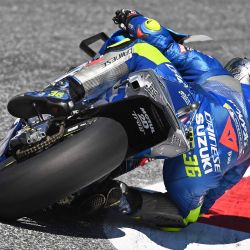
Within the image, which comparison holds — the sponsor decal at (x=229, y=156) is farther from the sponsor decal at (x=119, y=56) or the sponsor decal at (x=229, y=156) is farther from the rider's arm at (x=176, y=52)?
the sponsor decal at (x=119, y=56)

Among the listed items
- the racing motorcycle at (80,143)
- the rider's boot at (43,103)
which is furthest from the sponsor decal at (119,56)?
the rider's boot at (43,103)

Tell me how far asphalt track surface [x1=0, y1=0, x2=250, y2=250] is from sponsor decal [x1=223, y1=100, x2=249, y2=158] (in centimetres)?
93

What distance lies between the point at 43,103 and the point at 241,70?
170 centimetres

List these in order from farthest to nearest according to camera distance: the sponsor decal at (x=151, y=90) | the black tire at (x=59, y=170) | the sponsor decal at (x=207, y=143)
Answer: the sponsor decal at (x=207, y=143) → the sponsor decal at (x=151, y=90) → the black tire at (x=59, y=170)

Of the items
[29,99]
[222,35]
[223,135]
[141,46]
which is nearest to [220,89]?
[223,135]

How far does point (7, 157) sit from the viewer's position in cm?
389

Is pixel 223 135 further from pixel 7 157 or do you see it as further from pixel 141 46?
pixel 7 157

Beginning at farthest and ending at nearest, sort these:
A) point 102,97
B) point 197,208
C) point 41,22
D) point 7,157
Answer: point 41,22
point 197,208
point 102,97
point 7,157

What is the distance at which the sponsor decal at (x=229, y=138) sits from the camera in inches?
172

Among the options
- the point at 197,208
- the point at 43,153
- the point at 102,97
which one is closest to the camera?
the point at 43,153

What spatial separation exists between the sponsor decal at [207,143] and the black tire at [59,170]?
2.36ft

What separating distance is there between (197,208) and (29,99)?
4.35 feet

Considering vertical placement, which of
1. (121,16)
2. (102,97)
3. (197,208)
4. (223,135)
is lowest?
(197,208)

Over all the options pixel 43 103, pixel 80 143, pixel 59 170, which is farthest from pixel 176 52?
pixel 59 170
